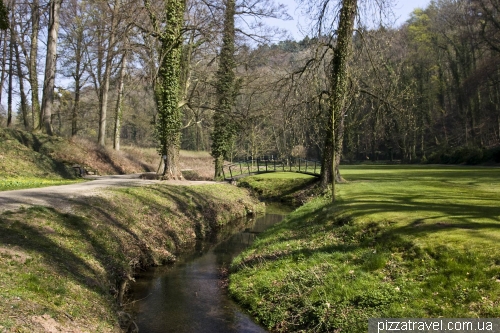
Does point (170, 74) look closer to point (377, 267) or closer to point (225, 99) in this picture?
point (225, 99)

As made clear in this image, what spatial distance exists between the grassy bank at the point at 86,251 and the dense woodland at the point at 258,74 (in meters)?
5.63

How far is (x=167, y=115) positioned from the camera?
18891 mm

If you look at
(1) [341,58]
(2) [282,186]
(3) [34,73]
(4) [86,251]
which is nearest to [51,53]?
(3) [34,73]

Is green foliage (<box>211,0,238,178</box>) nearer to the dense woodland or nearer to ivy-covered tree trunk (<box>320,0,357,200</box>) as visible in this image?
the dense woodland

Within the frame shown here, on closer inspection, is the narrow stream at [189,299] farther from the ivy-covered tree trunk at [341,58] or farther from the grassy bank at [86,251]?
the ivy-covered tree trunk at [341,58]

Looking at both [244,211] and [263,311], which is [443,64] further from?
[263,311]

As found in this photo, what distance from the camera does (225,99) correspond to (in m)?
26.5

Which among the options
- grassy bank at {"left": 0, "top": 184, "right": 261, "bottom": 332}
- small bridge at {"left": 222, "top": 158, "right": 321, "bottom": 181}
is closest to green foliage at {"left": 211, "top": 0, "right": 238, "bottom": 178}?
small bridge at {"left": 222, "top": 158, "right": 321, "bottom": 181}

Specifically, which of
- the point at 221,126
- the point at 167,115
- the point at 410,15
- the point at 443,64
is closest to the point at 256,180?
the point at 221,126

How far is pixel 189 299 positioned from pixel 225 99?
1990cm

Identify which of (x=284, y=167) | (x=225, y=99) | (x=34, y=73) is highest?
(x=34, y=73)

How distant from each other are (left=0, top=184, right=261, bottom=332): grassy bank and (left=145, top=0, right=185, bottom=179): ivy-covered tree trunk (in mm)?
4134

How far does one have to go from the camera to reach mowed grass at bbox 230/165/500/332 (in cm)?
559

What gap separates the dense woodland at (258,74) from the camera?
15336 mm
